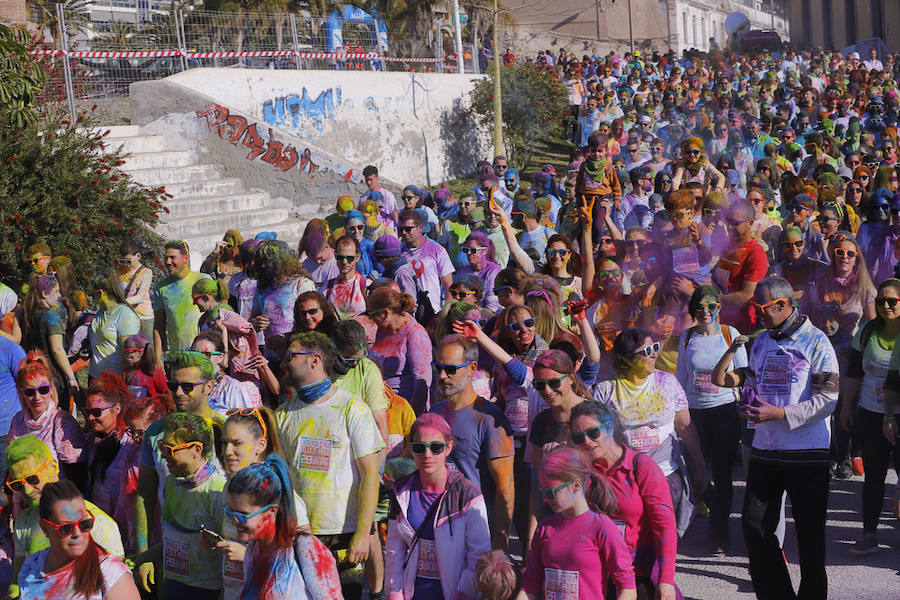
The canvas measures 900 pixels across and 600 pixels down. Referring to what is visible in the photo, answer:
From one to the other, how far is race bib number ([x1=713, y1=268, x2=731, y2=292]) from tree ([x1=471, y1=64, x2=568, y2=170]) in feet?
50.7

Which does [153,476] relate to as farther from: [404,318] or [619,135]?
[619,135]

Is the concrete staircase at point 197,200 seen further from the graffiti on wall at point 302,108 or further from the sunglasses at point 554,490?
the sunglasses at point 554,490

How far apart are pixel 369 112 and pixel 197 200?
551cm

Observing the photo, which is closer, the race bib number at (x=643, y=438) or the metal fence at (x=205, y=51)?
the race bib number at (x=643, y=438)

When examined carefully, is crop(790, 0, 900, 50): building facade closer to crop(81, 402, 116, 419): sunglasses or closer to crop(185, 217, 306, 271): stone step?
crop(185, 217, 306, 271): stone step

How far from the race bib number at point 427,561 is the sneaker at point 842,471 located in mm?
4253

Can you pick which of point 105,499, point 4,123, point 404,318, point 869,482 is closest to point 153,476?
point 105,499

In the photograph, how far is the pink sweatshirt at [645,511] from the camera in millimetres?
4496

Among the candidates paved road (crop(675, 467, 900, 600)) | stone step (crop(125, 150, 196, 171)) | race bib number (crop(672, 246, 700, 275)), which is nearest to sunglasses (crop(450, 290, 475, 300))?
race bib number (crop(672, 246, 700, 275))

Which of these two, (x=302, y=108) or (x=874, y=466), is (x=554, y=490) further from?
(x=302, y=108)

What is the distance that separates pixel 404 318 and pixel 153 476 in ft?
6.51

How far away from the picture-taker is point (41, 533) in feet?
15.6

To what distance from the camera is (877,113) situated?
19484mm

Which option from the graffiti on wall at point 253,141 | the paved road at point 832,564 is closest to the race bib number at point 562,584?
the paved road at point 832,564
